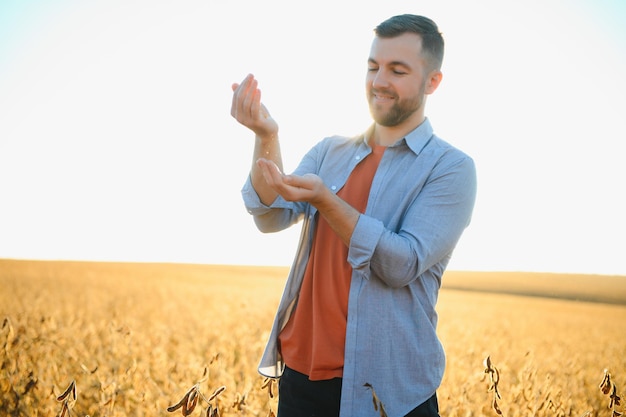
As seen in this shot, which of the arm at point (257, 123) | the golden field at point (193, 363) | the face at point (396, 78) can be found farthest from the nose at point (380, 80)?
the golden field at point (193, 363)

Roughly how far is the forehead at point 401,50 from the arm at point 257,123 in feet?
1.65

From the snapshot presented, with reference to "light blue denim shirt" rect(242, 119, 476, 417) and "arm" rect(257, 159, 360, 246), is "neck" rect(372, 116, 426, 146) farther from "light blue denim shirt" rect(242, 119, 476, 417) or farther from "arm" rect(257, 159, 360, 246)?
"arm" rect(257, 159, 360, 246)

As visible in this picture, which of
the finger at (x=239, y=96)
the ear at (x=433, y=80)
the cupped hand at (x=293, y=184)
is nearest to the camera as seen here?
the cupped hand at (x=293, y=184)

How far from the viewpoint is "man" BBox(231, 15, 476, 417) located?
7.07 ft

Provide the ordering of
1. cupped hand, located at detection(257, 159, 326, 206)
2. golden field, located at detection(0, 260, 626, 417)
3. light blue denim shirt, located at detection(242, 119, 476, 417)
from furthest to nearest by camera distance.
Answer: golden field, located at detection(0, 260, 626, 417) < light blue denim shirt, located at detection(242, 119, 476, 417) < cupped hand, located at detection(257, 159, 326, 206)

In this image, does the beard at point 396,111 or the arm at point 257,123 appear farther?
the beard at point 396,111

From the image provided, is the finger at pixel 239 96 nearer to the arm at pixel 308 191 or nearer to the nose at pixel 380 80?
the arm at pixel 308 191

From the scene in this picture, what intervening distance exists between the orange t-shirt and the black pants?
0.13 ft

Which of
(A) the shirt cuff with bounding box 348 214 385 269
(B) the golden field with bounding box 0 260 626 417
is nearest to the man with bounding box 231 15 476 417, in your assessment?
Answer: (A) the shirt cuff with bounding box 348 214 385 269

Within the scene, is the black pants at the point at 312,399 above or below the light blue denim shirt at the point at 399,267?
below

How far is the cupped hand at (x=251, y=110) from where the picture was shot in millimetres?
2270

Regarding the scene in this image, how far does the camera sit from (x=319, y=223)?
8.24ft

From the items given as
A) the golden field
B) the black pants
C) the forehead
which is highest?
the forehead

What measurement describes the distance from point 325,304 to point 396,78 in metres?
0.92
